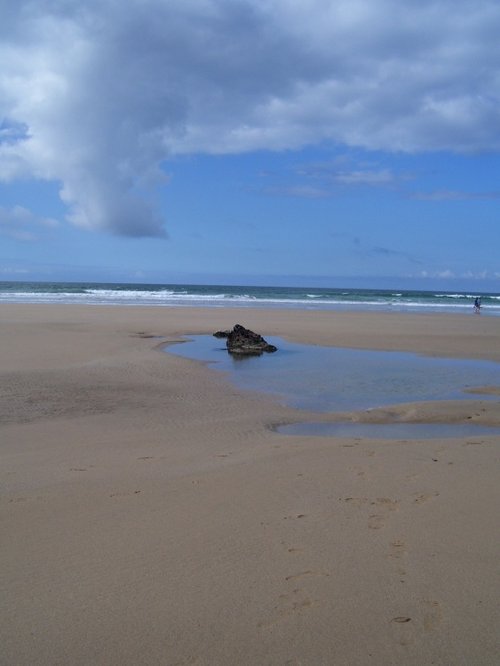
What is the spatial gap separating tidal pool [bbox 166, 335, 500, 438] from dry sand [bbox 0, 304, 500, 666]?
1.88 meters

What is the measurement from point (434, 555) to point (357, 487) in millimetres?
1466

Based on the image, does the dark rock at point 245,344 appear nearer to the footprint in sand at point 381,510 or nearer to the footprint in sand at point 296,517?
the footprint in sand at point 381,510

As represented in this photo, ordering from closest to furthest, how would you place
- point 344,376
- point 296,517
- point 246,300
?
1. point 296,517
2. point 344,376
3. point 246,300

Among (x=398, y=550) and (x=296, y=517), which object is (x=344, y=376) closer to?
(x=296, y=517)

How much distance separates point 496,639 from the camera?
10.4 ft

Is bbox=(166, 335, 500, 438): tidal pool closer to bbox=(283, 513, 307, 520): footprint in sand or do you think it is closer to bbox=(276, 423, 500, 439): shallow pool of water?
bbox=(276, 423, 500, 439): shallow pool of water

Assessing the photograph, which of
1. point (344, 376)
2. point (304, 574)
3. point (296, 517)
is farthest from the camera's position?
point (344, 376)

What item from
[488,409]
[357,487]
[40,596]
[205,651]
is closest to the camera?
[205,651]

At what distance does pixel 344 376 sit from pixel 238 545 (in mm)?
9265

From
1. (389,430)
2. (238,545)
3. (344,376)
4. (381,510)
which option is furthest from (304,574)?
(344,376)

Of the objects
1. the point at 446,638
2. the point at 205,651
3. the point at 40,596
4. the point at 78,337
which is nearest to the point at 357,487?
the point at 446,638

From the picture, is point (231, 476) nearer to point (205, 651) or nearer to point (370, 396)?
point (205, 651)

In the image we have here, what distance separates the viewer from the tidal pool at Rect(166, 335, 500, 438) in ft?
34.0

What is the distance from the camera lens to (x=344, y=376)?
43.1 ft
